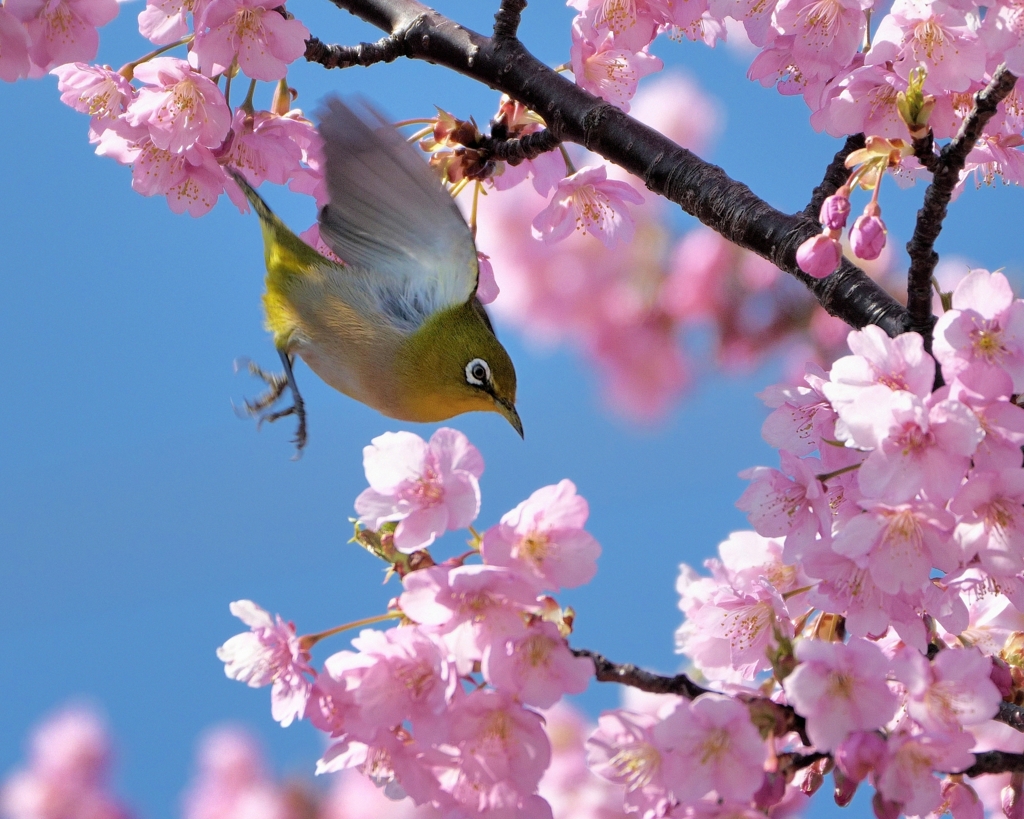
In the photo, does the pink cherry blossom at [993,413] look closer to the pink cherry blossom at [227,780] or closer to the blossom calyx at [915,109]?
the blossom calyx at [915,109]

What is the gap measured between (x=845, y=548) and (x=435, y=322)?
158 cm

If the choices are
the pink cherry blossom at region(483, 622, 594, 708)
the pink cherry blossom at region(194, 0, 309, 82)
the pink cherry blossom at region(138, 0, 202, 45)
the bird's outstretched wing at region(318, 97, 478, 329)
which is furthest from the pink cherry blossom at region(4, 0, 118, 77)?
the pink cherry blossom at region(483, 622, 594, 708)

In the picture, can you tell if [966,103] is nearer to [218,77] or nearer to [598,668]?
[598,668]

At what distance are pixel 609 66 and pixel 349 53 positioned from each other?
0.71 metres

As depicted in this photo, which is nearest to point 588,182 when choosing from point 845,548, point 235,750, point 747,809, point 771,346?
point 845,548

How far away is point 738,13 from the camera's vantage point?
2.40 metres

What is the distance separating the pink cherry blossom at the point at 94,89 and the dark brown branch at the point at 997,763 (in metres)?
2.34

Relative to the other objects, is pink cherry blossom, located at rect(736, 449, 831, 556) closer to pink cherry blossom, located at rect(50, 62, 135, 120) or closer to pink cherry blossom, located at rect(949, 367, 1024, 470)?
pink cherry blossom, located at rect(949, 367, 1024, 470)

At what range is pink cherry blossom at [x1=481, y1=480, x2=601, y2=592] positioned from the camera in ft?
5.64

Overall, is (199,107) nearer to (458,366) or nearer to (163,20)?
(163,20)

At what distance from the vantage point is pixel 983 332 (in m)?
1.71

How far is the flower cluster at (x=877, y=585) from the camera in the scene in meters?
1.62

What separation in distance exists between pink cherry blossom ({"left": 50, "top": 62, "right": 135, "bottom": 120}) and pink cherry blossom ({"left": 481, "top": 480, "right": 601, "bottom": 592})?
1580 mm

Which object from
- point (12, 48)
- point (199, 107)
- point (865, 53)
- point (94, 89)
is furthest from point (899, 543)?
point (12, 48)
